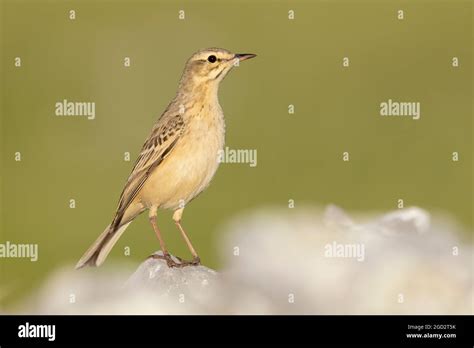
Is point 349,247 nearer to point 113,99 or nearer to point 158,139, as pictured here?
point 158,139

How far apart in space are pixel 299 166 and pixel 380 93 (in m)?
3.77

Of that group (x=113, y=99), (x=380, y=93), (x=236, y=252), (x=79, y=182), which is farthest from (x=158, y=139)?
(x=380, y=93)

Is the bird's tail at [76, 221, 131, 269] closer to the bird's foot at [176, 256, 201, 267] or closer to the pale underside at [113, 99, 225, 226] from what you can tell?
the pale underside at [113, 99, 225, 226]

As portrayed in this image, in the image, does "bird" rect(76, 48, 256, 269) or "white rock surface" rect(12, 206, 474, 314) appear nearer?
"white rock surface" rect(12, 206, 474, 314)

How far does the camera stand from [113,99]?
2231cm

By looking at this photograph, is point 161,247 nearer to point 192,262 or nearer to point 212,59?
point 192,262

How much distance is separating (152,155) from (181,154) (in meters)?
0.51

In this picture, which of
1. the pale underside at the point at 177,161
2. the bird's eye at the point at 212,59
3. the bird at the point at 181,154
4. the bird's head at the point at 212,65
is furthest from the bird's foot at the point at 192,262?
the bird's eye at the point at 212,59

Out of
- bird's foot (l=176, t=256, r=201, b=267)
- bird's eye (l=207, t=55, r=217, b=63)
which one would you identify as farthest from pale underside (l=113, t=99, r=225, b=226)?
bird's foot (l=176, t=256, r=201, b=267)

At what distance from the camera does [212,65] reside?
13727 mm

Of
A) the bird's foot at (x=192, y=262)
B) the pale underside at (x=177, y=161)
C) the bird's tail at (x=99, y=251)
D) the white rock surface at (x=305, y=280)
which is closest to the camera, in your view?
the white rock surface at (x=305, y=280)

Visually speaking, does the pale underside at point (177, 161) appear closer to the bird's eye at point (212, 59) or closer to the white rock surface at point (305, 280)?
the bird's eye at point (212, 59)

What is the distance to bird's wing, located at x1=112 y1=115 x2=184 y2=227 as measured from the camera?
13500 mm

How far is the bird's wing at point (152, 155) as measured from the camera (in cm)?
1350
